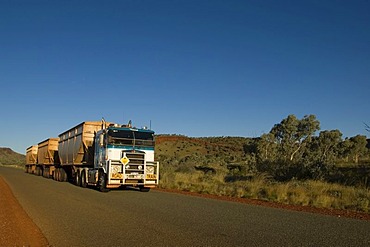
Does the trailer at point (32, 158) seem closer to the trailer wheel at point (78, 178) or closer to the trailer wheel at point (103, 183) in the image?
the trailer wheel at point (78, 178)

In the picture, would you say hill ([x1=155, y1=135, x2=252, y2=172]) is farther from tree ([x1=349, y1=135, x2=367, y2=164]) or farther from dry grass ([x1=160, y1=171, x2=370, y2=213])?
dry grass ([x1=160, y1=171, x2=370, y2=213])

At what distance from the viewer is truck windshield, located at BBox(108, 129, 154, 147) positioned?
2249 centimetres

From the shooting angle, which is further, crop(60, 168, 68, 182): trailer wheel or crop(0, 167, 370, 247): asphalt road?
crop(60, 168, 68, 182): trailer wheel

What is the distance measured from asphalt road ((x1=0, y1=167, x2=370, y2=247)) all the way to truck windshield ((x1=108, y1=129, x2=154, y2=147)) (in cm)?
745

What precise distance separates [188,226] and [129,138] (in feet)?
41.4

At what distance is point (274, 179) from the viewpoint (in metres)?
27.2

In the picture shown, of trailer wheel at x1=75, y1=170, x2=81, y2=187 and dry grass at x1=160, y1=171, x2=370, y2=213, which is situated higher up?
trailer wheel at x1=75, y1=170, x2=81, y2=187

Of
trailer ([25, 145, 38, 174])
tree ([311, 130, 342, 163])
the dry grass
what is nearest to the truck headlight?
the dry grass

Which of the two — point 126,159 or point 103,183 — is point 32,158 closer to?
point 103,183

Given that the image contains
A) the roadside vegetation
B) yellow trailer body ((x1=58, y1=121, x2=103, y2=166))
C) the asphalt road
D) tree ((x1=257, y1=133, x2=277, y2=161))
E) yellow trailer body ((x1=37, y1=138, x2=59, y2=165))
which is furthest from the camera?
tree ((x1=257, y1=133, x2=277, y2=161))

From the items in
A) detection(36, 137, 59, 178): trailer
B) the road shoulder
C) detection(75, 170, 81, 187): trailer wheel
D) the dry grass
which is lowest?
the road shoulder

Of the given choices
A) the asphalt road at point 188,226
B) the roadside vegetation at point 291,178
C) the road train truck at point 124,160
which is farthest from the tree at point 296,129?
the asphalt road at point 188,226

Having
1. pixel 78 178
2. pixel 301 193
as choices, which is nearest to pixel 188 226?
pixel 301 193

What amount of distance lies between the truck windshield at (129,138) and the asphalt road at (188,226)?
7450mm
